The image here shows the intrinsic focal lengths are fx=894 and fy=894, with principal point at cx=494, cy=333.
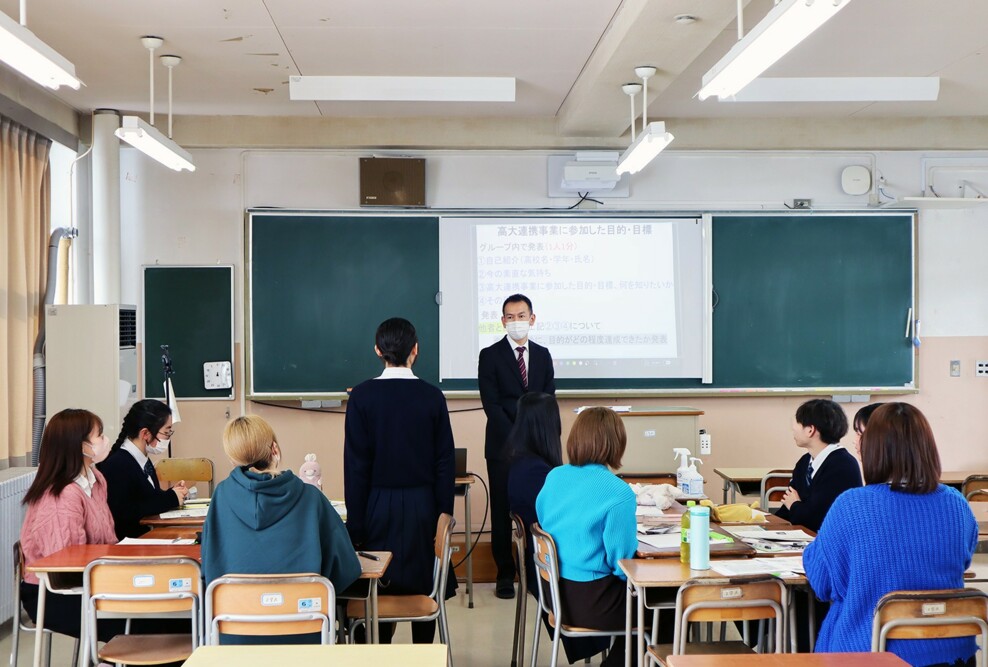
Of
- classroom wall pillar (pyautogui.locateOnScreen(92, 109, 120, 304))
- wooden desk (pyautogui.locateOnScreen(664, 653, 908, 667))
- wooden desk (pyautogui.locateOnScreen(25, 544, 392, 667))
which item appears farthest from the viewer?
classroom wall pillar (pyautogui.locateOnScreen(92, 109, 120, 304))

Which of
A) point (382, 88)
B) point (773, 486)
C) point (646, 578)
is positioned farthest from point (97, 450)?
point (773, 486)

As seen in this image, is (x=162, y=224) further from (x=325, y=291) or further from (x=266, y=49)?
(x=266, y=49)

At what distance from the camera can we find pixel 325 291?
5977mm

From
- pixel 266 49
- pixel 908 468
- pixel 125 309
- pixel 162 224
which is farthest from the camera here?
pixel 162 224

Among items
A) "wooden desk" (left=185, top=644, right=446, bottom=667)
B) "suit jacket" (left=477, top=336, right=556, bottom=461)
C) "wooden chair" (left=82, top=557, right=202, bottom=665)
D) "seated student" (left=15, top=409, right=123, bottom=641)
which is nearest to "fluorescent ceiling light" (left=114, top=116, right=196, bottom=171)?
"seated student" (left=15, top=409, right=123, bottom=641)

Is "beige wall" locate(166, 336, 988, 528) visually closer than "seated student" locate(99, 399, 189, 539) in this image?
No

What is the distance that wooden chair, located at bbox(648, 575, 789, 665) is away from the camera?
270cm

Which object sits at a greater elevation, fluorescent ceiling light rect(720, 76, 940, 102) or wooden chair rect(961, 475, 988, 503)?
fluorescent ceiling light rect(720, 76, 940, 102)

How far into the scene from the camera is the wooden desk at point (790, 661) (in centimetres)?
200

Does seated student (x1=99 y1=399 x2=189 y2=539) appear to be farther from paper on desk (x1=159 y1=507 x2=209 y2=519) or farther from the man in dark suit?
the man in dark suit

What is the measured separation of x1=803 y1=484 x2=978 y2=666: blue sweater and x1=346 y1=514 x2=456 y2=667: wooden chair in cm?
138

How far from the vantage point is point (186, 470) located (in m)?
4.89

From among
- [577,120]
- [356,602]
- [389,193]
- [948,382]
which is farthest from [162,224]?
[948,382]

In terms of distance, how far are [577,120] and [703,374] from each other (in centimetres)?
194
